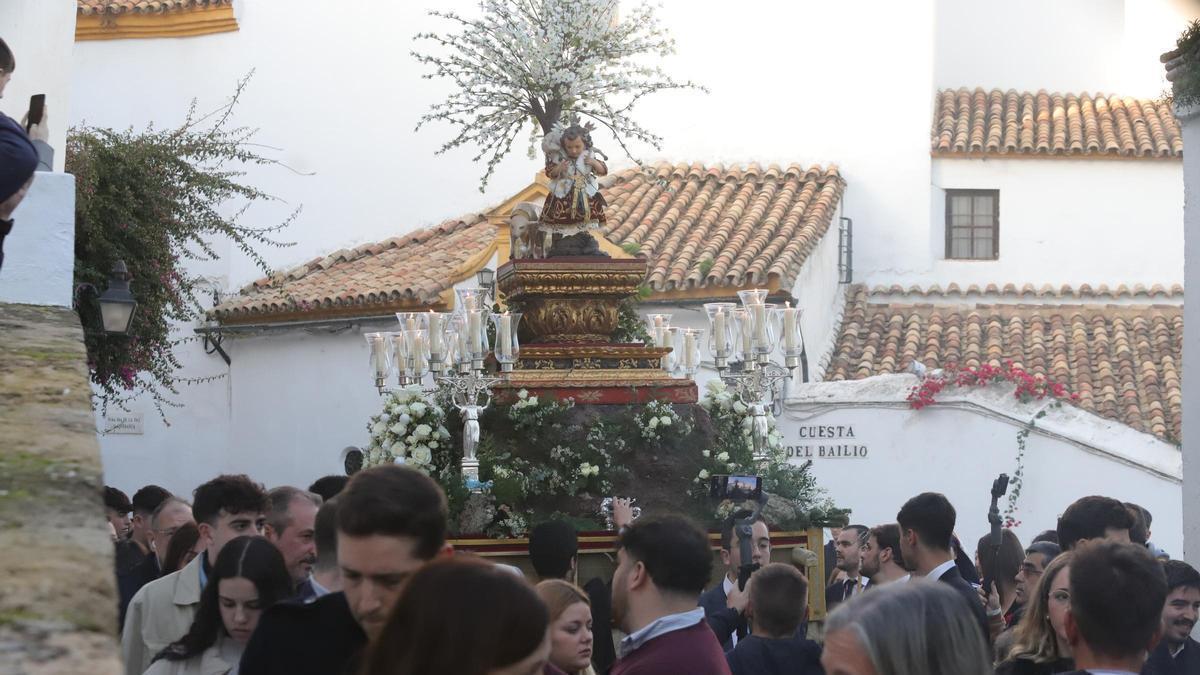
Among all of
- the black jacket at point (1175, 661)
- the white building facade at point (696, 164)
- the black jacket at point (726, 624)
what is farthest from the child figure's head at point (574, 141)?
the white building facade at point (696, 164)

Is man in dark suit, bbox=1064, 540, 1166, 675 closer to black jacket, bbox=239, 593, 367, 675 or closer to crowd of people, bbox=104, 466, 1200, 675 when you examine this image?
crowd of people, bbox=104, 466, 1200, 675

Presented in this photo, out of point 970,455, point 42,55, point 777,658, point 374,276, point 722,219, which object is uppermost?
point 42,55

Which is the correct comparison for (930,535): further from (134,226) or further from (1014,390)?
(1014,390)

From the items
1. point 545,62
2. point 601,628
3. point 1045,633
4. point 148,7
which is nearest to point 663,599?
point 1045,633

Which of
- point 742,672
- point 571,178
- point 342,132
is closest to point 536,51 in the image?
point 571,178

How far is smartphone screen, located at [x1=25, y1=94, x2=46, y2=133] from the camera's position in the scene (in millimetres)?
8359

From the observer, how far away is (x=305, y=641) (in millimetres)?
4035

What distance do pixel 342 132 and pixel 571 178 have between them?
45.7 ft

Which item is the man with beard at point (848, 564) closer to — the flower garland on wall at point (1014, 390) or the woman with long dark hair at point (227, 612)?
the woman with long dark hair at point (227, 612)

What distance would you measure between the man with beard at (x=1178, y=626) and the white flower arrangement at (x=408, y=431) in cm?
516

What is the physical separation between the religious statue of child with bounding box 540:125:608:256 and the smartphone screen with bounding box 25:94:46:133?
12.3 ft

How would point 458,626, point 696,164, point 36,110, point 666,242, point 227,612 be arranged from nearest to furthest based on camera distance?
point 458,626 < point 227,612 < point 36,110 < point 666,242 < point 696,164

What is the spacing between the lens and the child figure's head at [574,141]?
11344mm

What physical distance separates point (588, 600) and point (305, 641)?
201 centimetres
